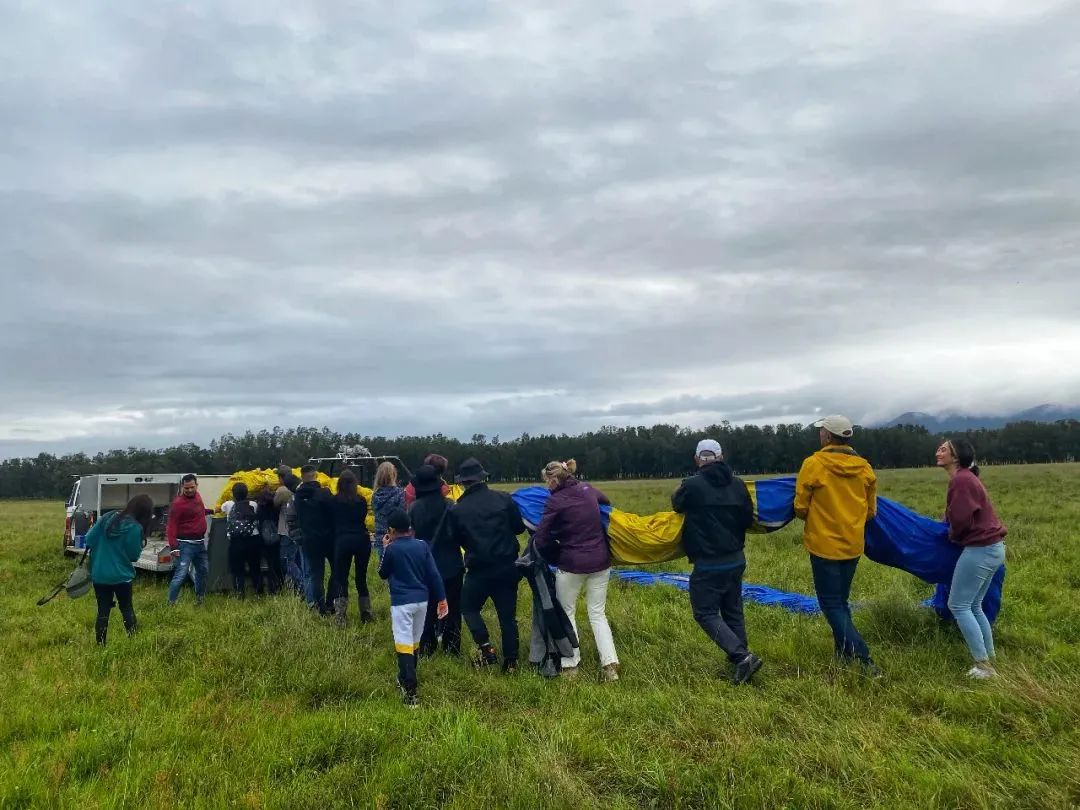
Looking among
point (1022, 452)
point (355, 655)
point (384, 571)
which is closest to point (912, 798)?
point (384, 571)

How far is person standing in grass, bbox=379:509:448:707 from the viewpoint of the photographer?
674 centimetres

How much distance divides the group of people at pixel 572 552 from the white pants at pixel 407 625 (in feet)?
0.04

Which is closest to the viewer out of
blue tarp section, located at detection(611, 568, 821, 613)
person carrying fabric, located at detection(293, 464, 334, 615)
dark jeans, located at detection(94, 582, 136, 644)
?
dark jeans, located at detection(94, 582, 136, 644)

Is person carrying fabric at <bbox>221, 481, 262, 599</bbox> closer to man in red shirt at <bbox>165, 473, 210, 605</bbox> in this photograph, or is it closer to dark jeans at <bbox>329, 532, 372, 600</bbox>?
man in red shirt at <bbox>165, 473, 210, 605</bbox>

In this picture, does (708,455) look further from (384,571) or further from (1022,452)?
(1022,452)

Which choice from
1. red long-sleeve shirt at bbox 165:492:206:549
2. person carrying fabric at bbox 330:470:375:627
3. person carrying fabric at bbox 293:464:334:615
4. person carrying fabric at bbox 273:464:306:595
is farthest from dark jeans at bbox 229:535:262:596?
person carrying fabric at bbox 330:470:375:627

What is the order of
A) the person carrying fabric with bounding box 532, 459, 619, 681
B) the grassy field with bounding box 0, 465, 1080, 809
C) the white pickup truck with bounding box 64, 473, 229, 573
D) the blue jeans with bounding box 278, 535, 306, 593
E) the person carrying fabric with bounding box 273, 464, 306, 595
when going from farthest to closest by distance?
the white pickup truck with bounding box 64, 473, 229, 573
the blue jeans with bounding box 278, 535, 306, 593
the person carrying fabric with bounding box 273, 464, 306, 595
the person carrying fabric with bounding box 532, 459, 619, 681
the grassy field with bounding box 0, 465, 1080, 809

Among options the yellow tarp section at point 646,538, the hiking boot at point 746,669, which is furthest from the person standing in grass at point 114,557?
the hiking boot at point 746,669

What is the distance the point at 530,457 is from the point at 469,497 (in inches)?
3418

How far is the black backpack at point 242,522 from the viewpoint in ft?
35.6

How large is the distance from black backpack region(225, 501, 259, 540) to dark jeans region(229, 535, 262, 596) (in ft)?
0.24

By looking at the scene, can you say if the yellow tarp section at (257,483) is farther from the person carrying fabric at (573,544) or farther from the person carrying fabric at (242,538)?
the person carrying fabric at (573,544)

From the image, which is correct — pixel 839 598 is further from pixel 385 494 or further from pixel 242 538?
pixel 242 538

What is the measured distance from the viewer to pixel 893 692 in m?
6.04
